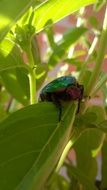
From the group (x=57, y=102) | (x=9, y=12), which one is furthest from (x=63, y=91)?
(x=9, y=12)

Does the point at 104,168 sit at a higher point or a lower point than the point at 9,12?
lower

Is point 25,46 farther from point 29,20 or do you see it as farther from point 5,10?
point 5,10

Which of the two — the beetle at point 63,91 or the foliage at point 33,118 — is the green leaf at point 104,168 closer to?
the foliage at point 33,118

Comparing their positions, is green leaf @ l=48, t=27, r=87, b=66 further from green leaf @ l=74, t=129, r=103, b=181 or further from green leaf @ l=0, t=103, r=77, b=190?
green leaf @ l=0, t=103, r=77, b=190

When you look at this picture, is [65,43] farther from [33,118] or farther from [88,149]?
[33,118]

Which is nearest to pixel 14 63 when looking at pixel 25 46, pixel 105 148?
pixel 25 46

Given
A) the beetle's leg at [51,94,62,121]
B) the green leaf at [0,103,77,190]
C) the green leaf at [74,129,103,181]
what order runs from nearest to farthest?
the green leaf at [0,103,77,190], the beetle's leg at [51,94,62,121], the green leaf at [74,129,103,181]

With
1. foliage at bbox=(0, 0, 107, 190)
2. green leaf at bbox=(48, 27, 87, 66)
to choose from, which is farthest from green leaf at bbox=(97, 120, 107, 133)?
green leaf at bbox=(48, 27, 87, 66)
